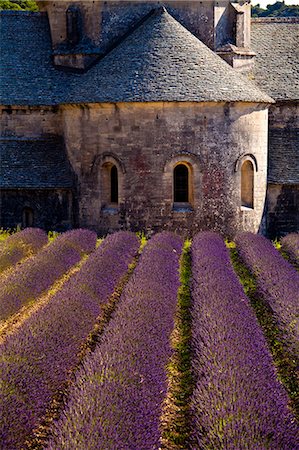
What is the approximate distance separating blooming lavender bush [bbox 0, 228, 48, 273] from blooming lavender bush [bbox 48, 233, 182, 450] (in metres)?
4.26

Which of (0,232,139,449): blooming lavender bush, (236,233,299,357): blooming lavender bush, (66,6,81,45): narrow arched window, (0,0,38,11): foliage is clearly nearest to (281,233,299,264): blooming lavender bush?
(236,233,299,357): blooming lavender bush

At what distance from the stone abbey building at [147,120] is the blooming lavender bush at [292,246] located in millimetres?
2642

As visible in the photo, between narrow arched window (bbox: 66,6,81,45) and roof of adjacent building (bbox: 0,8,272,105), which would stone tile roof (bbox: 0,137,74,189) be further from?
narrow arched window (bbox: 66,6,81,45)

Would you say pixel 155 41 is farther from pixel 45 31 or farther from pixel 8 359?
pixel 8 359

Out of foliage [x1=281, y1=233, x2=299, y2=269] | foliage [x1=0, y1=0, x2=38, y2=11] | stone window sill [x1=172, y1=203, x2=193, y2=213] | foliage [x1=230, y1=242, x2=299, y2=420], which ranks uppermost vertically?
foliage [x1=0, y1=0, x2=38, y2=11]

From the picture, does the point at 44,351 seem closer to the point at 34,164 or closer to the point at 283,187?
the point at 34,164

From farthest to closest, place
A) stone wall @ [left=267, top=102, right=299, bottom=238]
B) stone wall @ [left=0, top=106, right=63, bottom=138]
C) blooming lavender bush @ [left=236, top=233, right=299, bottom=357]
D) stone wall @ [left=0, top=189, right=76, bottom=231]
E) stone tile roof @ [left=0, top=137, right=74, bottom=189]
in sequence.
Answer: stone wall @ [left=0, top=106, right=63, bottom=138] < stone wall @ [left=267, top=102, right=299, bottom=238] < stone wall @ [left=0, top=189, right=76, bottom=231] < stone tile roof @ [left=0, top=137, right=74, bottom=189] < blooming lavender bush @ [left=236, top=233, right=299, bottom=357]

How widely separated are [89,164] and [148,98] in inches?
109

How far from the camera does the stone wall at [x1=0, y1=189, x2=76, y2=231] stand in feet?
64.6

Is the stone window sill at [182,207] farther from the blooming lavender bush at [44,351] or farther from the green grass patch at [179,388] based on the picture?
the green grass patch at [179,388]

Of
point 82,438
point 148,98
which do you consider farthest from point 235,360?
point 148,98

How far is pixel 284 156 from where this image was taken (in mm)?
20500

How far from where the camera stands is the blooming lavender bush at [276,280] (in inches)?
335

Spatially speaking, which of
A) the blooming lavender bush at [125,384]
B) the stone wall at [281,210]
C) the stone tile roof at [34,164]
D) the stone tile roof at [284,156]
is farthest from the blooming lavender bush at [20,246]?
the stone tile roof at [284,156]
